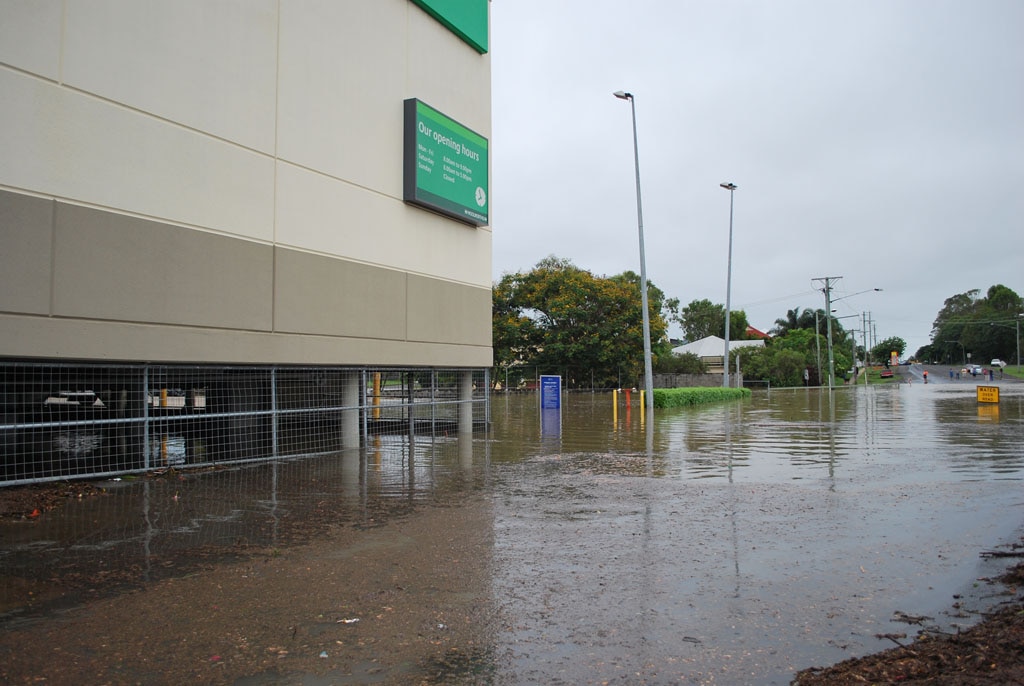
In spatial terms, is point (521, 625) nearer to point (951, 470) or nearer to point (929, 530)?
point (929, 530)

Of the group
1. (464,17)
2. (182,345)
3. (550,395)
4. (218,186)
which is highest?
(464,17)

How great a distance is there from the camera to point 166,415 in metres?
13.3

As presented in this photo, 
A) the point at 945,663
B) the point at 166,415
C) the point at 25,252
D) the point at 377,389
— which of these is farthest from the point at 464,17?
the point at 945,663

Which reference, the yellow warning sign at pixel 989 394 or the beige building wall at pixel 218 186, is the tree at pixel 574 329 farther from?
the beige building wall at pixel 218 186

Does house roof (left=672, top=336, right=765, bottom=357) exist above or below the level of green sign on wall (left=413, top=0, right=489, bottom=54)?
below

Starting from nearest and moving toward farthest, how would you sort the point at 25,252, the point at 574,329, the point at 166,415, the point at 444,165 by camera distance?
the point at 25,252, the point at 166,415, the point at 444,165, the point at 574,329

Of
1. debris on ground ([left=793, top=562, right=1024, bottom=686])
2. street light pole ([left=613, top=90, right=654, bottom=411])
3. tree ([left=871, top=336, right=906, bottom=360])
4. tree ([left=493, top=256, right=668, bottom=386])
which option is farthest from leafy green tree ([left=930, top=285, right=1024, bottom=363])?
debris on ground ([left=793, top=562, right=1024, bottom=686])

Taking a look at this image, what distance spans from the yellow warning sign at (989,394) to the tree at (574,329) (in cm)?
2109

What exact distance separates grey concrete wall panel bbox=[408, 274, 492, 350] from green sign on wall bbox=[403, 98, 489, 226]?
5.94 feet

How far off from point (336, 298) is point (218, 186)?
10.6 feet

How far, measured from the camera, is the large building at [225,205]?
32.7ft

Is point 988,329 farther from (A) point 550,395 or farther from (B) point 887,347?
(A) point 550,395

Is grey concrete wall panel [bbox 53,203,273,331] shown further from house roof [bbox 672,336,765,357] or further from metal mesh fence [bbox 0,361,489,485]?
house roof [bbox 672,336,765,357]

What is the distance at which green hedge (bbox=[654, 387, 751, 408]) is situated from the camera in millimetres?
30534
